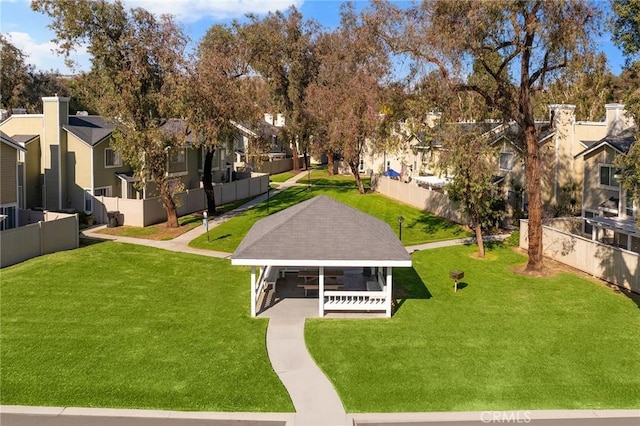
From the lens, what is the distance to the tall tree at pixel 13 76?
68.4 metres

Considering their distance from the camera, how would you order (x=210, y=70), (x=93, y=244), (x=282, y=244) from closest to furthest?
(x=282, y=244) → (x=93, y=244) → (x=210, y=70)

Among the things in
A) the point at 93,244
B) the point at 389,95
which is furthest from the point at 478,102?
the point at 93,244

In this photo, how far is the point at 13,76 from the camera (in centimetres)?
7088

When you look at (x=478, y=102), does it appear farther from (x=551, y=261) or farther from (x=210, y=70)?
(x=210, y=70)

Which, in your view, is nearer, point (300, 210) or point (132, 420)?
point (132, 420)

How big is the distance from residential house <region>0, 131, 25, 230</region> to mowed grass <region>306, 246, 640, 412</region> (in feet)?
66.9

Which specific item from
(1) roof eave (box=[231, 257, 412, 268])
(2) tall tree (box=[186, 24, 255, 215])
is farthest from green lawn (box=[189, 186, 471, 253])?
(1) roof eave (box=[231, 257, 412, 268])

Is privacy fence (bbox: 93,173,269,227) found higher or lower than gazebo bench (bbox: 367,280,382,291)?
higher

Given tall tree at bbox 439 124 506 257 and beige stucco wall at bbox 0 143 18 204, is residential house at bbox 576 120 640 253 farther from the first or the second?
beige stucco wall at bbox 0 143 18 204

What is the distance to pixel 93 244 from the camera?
30.1 m

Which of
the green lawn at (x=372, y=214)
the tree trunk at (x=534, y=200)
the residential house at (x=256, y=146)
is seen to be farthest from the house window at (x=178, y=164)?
the tree trunk at (x=534, y=200)

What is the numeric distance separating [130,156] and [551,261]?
2452cm

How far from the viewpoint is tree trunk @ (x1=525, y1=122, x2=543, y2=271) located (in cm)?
2562

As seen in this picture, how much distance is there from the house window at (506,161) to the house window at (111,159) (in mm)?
27891
